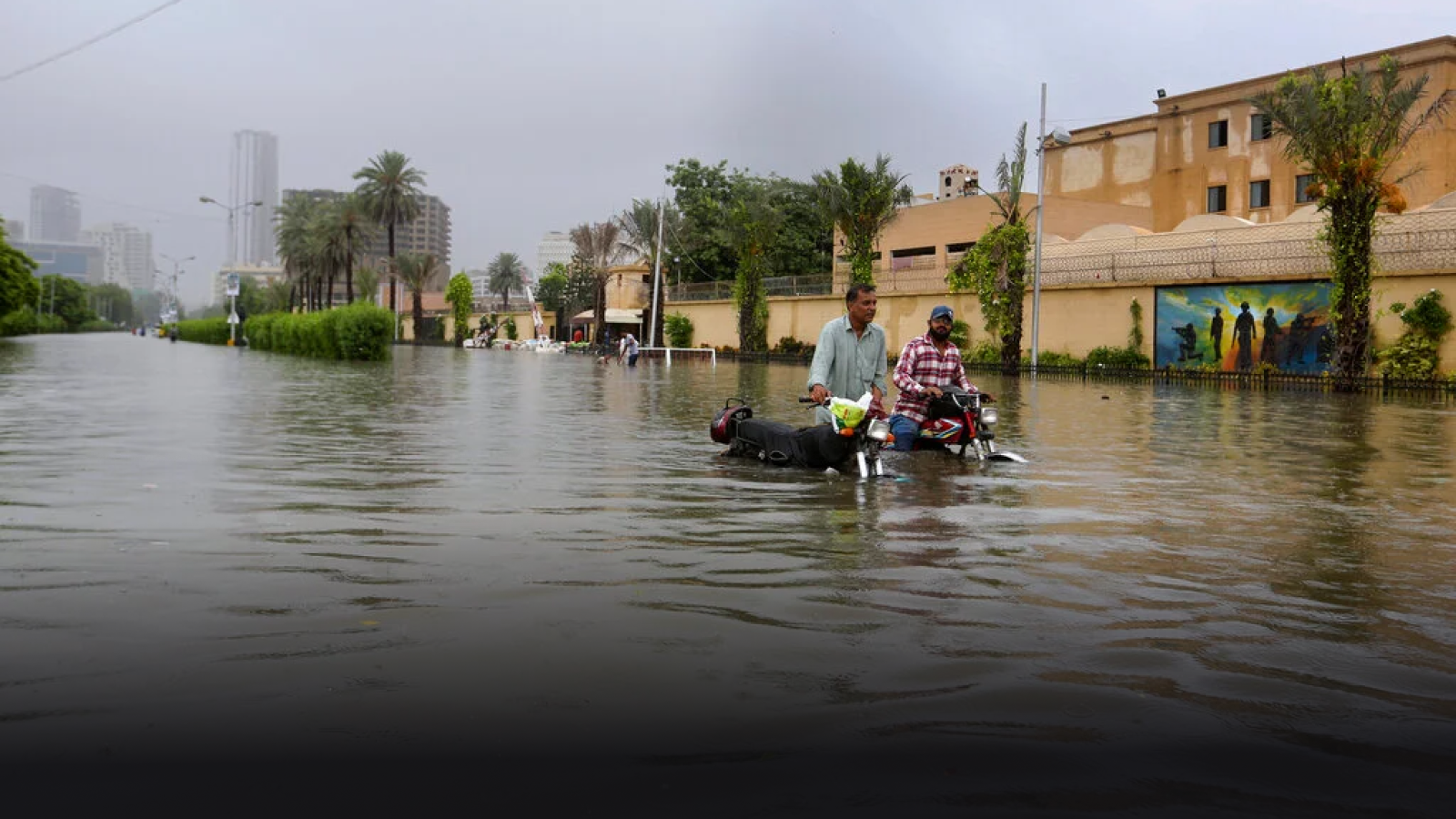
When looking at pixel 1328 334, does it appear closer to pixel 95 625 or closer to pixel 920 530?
pixel 920 530

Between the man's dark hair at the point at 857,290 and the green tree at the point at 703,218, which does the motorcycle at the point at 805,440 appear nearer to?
the man's dark hair at the point at 857,290

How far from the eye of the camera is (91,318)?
161 meters

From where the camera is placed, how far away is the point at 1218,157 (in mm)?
47281

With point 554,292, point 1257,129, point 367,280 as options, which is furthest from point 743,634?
point 367,280

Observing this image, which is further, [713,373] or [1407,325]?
[713,373]

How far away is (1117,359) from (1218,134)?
51.3 feet

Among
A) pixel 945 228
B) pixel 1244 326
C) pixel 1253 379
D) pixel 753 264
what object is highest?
pixel 945 228

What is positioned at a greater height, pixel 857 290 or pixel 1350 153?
pixel 1350 153

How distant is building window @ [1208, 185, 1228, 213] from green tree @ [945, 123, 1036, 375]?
37.9 feet

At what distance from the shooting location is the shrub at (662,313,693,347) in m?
67.0

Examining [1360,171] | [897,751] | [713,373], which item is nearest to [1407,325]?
[1360,171]

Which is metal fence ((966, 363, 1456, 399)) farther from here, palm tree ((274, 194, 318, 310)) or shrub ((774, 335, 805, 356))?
palm tree ((274, 194, 318, 310))

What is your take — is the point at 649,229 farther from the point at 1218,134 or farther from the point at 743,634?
the point at 743,634

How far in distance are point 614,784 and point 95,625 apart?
247 centimetres
